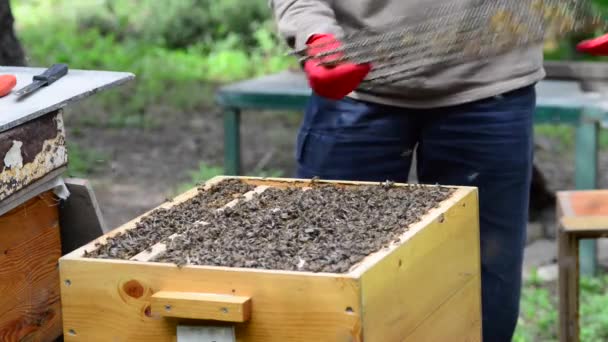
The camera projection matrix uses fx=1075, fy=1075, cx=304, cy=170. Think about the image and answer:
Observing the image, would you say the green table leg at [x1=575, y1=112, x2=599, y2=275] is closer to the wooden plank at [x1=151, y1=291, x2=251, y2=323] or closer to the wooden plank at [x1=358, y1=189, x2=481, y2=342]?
the wooden plank at [x1=358, y1=189, x2=481, y2=342]

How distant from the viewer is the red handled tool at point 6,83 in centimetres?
228

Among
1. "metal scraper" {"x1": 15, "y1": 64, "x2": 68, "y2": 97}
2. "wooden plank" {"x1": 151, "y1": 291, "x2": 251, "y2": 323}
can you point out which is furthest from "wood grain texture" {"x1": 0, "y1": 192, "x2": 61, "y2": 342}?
"wooden plank" {"x1": 151, "y1": 291, "x2": 251, "y2": 323}

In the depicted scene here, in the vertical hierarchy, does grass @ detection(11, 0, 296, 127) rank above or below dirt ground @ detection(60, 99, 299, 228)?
above

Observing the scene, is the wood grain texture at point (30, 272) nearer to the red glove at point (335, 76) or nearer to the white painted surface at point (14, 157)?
the white painted surface at point (14, 157)

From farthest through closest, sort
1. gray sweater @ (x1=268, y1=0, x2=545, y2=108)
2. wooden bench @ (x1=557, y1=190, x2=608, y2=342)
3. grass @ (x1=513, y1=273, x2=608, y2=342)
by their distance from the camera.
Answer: grass @ (x1=513, y1=273, x2=608, y2=342)
wooden bench @ (x1=557, y1=190, x2=608, y2=342)
gray sweater @ (x1=268, y1=0, x2=545, y2=108)

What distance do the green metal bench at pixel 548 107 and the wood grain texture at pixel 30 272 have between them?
118 inches

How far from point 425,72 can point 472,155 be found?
0.26 metres

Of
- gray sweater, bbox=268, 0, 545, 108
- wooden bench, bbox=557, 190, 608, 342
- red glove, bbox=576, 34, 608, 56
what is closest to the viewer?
red glove, bbox=576, 34, 608, 56

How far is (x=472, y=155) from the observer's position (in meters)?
2.71

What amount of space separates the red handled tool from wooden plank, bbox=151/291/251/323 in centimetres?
66

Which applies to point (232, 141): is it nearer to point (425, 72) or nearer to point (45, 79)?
point (425, 72)

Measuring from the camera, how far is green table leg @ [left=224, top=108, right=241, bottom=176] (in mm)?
5453

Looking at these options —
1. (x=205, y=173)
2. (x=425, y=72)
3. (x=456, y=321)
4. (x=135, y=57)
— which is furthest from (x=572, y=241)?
(x=135, y=57)

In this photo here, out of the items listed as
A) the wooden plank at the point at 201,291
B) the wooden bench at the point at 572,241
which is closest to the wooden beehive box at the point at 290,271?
the wooden plank at the point at 201,291
